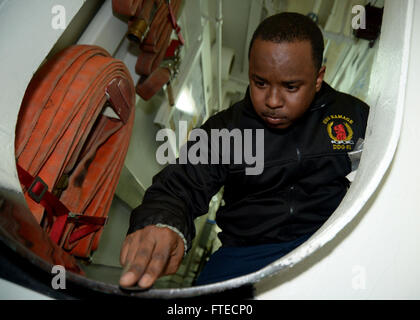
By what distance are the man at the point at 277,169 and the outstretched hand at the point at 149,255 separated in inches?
2.0

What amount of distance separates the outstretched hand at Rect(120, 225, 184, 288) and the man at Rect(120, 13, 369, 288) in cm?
5

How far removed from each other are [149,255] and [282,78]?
57 cm

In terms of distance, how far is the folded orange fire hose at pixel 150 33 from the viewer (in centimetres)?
104

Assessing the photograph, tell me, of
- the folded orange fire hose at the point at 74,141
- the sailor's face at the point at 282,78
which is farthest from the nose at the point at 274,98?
the folded orange fire hose at the point at 74,141

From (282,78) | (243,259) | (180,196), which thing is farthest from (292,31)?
(243,259)

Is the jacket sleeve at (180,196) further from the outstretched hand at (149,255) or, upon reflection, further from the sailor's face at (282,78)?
the sailor's face at (282,78)

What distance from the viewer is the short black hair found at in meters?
0.72

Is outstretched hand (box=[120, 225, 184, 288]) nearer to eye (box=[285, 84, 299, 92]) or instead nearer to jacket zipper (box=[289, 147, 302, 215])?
jacket zipper (box=[289, 147, 302, 215])

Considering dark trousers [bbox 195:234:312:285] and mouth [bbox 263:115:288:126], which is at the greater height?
mouth [bbox 263:115:288:126]

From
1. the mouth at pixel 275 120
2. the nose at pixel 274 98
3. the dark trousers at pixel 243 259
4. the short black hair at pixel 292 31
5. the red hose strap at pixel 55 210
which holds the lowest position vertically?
the dark trousers at pixel 243 259

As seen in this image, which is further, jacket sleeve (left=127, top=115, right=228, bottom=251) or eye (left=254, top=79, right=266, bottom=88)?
eye (left=254, top=79, right=266, bottom=88)

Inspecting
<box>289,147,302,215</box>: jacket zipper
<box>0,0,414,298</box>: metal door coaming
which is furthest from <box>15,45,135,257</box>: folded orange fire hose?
<box>289,147,302,215</box>: jacket zipper

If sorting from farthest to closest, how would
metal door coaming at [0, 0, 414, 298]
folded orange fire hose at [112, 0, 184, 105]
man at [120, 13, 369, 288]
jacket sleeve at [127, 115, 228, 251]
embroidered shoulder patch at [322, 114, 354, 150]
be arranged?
folded orange fire hose at [112, 0, 184, 105]
embroidered shoulder patch at [322, 114, 354, 150]
man at [120, 13, 369, 288]
jacket sleeve at [127, 115, 228, 251]
metal door coaming at [0, 0, 414, 298]
